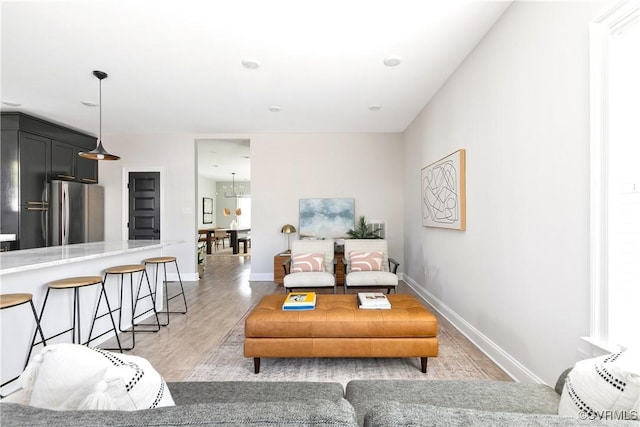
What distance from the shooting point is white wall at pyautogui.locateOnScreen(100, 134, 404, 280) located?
18.8 ft

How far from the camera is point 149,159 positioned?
5.78m

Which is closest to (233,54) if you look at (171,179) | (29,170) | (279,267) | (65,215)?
(279,267)

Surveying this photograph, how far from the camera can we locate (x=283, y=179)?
5766mm

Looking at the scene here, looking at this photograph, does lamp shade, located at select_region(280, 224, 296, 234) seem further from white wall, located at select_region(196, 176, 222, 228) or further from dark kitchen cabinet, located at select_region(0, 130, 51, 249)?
white wall, located at select_region(196, 176, 222, 228)

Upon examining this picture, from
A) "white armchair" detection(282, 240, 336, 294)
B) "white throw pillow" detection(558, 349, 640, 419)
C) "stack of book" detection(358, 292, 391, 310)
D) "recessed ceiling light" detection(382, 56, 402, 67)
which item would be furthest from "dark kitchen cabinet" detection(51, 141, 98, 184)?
"white throw pillow" detection(558, 349, 640, 419)

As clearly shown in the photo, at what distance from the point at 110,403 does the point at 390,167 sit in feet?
17.9

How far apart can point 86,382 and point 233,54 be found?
2.95m

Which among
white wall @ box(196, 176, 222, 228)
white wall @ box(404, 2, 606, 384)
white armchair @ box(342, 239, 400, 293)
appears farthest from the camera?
white wall @ box(196, 176, 222, 228)

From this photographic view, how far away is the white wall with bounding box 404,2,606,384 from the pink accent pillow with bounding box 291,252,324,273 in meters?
1.67

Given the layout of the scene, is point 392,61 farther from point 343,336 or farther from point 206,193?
point 206,193

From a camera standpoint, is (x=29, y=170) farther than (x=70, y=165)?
No

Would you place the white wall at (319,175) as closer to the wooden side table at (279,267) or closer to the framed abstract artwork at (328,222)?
the framed abstract artwork at (328,222)

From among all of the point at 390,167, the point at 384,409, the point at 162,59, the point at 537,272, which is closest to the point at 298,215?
the point at 390,167

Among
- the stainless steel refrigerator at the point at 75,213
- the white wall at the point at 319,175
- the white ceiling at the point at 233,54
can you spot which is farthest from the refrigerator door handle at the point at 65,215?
the white wall at the point at 319,175
